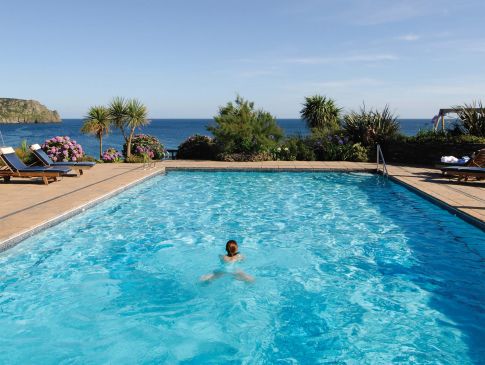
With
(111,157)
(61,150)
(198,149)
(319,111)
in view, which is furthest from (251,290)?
(319,111)

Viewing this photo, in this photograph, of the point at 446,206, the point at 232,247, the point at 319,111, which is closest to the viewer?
the point at 232,247

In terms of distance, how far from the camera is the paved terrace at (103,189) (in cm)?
907

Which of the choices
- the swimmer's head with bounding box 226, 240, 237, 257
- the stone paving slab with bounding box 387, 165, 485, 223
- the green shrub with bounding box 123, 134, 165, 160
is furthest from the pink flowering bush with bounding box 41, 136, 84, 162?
the swimmer's head with bounding box 226, 240, 237, 257

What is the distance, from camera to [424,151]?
1950cm

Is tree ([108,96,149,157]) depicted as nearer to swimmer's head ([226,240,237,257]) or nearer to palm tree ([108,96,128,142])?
palm tree ([108,96,128,142])

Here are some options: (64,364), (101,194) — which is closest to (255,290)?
(64,364)

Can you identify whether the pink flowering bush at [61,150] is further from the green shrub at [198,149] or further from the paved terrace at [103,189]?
the green shrub at [198,149]

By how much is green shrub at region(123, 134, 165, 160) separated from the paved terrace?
5.55 ft

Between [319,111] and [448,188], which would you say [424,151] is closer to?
[448,188]

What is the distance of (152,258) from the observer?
26.7ft

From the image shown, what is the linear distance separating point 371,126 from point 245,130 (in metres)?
6.18

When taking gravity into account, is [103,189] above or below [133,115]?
below

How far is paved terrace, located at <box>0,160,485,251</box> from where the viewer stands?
9070mm

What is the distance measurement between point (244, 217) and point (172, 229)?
1.98 m
